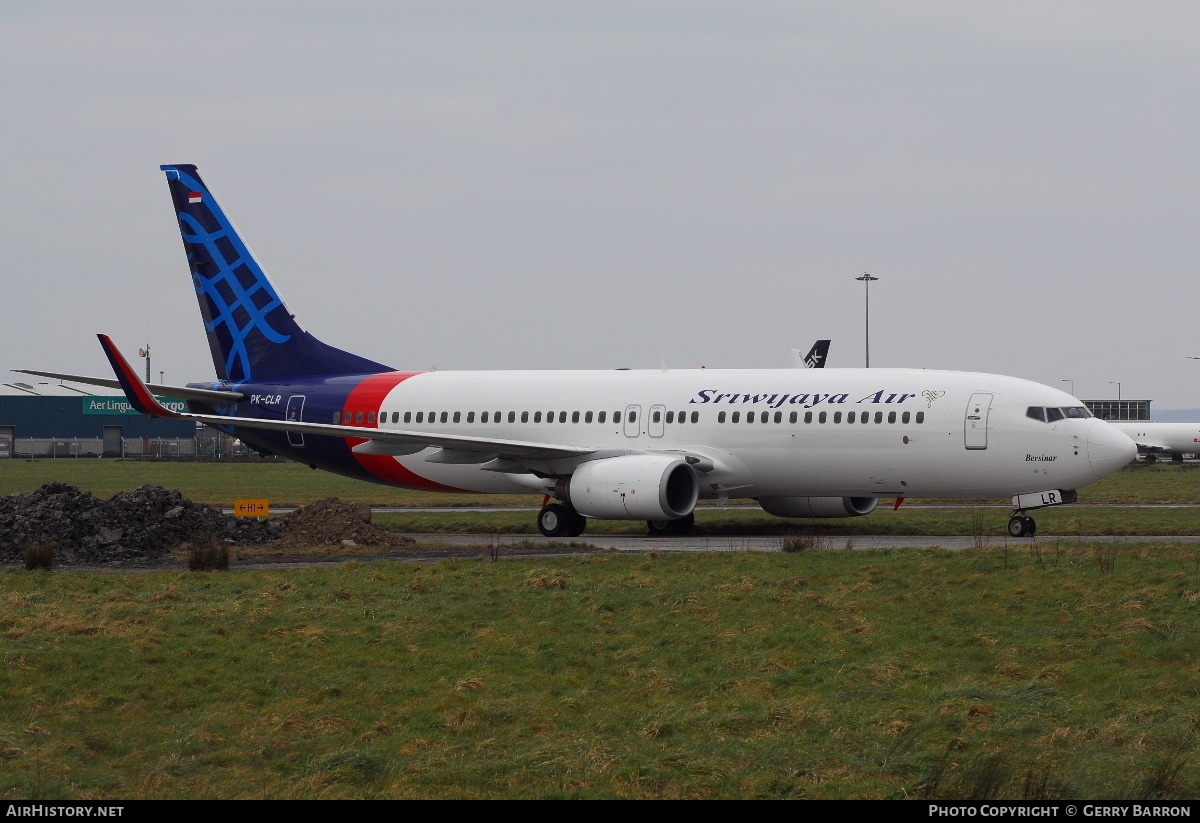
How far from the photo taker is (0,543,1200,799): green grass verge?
11.4 metres

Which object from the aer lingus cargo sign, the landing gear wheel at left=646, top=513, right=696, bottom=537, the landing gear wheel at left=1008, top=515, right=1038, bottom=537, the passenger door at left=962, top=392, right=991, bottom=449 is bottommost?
the landing gear wheel at left=646, top=513, right=696, bottom=537

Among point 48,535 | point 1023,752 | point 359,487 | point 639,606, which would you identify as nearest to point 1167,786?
point 1023,752

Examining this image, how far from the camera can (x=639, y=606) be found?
63.4 feet

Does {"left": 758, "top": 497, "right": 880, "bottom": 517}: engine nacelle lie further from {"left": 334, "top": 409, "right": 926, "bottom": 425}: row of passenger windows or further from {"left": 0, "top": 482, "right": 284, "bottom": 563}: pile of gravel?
{"left": 0, "top": 482, "right": 284, "bottom": 563}: pile of gravel

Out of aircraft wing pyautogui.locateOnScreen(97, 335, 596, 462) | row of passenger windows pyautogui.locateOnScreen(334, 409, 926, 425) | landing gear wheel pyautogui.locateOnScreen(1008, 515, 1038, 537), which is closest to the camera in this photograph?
landing gear wheel pyautogui.locateOnScreen(1008, 515, 1038, 537)

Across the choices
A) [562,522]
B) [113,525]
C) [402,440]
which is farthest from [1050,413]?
[113,525]

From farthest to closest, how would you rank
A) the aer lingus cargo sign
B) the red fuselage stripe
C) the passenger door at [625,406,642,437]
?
1. the aer lingus cargo sign
2. the red fuselage stripe
3. the passenger door at [625,406,642,437]

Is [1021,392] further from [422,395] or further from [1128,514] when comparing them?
[422,395]

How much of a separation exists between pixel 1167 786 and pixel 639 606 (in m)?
9.64

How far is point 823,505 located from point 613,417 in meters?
5.51

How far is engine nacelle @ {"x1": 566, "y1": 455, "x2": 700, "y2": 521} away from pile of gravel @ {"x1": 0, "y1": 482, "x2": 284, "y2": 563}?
273 inches

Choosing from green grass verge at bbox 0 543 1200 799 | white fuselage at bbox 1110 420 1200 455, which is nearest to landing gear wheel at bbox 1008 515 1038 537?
green grass verge at bbox 0 543 1200 799

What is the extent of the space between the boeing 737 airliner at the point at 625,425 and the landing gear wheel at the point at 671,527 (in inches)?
1.8

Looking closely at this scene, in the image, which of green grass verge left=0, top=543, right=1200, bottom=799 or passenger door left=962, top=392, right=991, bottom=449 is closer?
green grass verge left=0, top=543, right=1200, bottom=799
